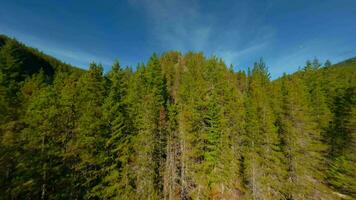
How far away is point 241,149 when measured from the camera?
3466cm

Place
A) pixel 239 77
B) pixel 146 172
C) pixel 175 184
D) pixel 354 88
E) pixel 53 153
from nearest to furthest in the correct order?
1. pixel 53 153
2. pixel 146 172
3. pixel 175 184
4. pixel 354 88
5. pixel 239 77

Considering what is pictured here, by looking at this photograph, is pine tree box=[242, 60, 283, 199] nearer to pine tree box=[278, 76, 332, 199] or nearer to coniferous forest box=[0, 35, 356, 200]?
coniferous forest box=[0, 35, 356, 200]

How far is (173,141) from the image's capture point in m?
34.5

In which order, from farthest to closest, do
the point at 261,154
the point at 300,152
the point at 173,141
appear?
the point at 173,141
the point at 261,154
the point at 300,152

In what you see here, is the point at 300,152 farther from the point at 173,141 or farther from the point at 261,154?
the point at 173,141

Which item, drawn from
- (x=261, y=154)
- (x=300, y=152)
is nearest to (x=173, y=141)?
(x=261, y=154)

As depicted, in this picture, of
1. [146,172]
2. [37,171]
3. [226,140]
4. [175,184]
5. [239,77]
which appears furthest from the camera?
[239,77]

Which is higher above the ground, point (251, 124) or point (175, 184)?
point (251, 124)

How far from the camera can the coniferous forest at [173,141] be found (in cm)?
2239

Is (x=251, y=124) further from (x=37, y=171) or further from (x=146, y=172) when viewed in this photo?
(x=37, y=171)

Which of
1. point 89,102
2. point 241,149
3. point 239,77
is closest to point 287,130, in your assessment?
point 241,149

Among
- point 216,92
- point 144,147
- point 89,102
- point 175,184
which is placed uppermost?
point 216,92

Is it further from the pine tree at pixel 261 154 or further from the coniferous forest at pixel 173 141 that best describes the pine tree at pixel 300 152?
the pine tree at pixel 261 154

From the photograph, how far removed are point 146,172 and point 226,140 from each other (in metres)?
10.7
